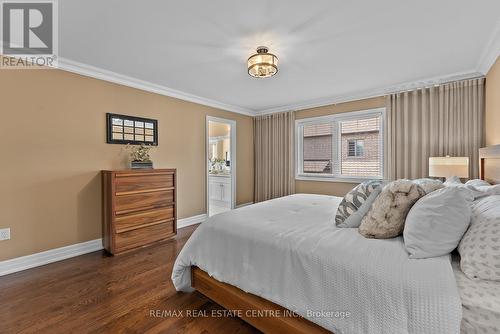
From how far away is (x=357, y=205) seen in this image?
1708mm

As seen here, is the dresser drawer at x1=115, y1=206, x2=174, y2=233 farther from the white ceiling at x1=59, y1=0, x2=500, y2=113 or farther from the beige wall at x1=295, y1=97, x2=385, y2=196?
the beige wall at x1=295, y1=97, x2=385, y2=196

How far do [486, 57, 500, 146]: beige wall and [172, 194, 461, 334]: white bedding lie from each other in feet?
7.46

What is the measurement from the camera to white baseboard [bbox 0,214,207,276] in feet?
8.07

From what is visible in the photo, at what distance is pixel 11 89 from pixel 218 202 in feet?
14.5

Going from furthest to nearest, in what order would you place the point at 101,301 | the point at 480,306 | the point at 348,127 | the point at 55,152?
the point at 348,127
the point at 55,152
the point at 101,301
the point at 480,306

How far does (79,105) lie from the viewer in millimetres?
2975

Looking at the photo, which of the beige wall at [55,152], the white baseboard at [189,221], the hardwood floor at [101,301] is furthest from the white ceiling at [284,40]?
the hardwood floor at [101,301]

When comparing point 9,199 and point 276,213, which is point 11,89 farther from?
point 276,213

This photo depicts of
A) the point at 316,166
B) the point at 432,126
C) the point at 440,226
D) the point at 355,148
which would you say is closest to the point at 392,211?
the point at 440,226

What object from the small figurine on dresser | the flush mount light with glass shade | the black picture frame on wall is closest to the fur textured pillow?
the flush mount light with glass shade

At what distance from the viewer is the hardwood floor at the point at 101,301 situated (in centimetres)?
167

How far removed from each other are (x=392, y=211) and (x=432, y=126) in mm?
2850

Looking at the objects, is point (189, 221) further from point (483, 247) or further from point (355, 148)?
point (483, 247)

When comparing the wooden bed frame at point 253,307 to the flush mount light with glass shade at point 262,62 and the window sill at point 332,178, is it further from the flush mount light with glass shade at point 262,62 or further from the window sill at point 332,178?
the window sill at point 332,178
